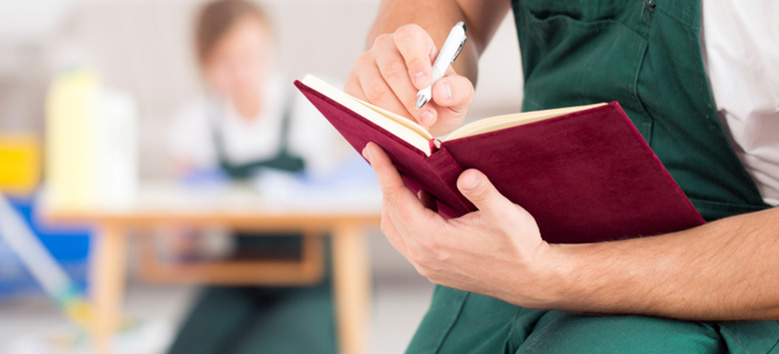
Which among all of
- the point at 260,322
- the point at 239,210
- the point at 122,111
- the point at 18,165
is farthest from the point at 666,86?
the point at 18,165

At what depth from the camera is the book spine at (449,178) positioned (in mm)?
514

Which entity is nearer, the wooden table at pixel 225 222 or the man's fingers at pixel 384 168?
the man's fingers at pixel 384 168

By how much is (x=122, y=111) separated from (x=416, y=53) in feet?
4.93

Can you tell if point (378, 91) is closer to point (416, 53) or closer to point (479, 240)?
point (416, 53)

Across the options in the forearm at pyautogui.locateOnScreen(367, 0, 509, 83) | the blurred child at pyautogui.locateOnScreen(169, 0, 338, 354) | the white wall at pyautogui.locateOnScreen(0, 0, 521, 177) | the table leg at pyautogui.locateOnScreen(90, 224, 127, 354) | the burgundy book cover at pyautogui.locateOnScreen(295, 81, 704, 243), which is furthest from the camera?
the white wall at pyautogui.locateOnScreen(0, 0, 521, 177)

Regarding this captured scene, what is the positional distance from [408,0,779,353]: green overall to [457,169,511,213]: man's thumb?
0.14m

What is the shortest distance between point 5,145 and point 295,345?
6.81 ft

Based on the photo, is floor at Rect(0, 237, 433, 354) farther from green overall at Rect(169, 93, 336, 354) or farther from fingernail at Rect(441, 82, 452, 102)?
fingernail at Rect(441, 82, 452, 102)

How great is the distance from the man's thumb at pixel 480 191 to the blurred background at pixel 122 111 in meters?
1.25

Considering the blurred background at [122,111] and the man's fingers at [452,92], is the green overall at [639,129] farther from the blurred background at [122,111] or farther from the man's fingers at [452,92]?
the blurred background at [122,111]

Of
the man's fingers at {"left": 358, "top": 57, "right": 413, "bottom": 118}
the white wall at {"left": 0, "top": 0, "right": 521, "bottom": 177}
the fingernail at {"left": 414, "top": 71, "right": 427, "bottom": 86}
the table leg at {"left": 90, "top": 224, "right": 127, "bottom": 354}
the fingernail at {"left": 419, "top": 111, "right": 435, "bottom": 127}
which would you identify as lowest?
the table leg at {"left": 90, "top": 224, "right": 127, "bottom": 354}

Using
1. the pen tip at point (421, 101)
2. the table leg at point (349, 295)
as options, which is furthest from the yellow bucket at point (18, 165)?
the pen tip at point (421, 101)

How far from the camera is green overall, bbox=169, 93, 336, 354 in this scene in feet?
5.16

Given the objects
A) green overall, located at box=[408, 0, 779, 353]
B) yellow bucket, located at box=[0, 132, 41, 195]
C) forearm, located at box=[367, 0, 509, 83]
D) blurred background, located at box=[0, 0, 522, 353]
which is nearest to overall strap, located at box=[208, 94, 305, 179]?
blurred background, located at box=[0, 0, 522, 353]
